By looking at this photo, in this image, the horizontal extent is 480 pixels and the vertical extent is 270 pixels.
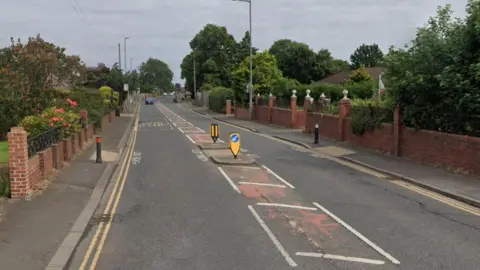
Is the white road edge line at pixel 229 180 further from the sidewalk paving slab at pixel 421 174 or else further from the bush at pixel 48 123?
the bush at pixel 48 123

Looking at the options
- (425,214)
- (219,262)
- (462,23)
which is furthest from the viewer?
(462,23)

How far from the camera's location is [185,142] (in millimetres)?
26000

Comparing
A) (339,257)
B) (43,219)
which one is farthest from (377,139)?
(43,219)

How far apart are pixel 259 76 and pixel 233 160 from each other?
113ft

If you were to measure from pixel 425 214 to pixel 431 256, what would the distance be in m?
2.98

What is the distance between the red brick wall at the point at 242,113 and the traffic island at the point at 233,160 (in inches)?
1184

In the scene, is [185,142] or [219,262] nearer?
[219,262]

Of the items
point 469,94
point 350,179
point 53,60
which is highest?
point 53,60

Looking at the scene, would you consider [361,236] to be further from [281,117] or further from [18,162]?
[281,117]

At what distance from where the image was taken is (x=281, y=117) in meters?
38.6

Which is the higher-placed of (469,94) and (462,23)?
(462,23)

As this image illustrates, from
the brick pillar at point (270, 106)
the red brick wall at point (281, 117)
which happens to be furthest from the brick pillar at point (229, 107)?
the red brick wall at point (281, 117)

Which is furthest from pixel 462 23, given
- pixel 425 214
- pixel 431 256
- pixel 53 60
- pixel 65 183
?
pixel 53 60

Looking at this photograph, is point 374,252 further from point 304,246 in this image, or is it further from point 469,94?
point 469,94
